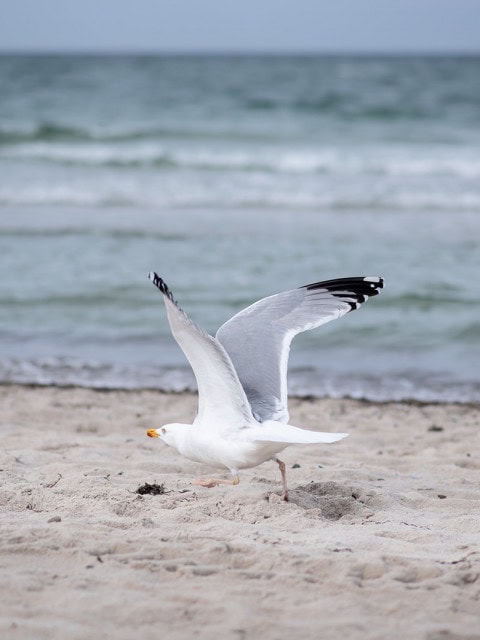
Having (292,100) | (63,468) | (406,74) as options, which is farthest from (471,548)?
(406,74)

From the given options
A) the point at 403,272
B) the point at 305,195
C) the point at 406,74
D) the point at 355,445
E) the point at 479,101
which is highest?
the point at 406,74

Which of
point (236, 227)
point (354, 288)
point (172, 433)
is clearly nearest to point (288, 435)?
point (172, 433)

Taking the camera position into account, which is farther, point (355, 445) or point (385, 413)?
point (385, 413)

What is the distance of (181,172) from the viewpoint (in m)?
18.0

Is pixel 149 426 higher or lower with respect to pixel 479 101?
lower

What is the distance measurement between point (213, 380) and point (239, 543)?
0.77 metres

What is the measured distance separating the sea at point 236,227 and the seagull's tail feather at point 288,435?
2868mm

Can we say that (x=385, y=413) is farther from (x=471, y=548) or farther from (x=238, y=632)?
(x=238, y=632)

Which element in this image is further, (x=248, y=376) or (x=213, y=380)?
(x=248, y=376)

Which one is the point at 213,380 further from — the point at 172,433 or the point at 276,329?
the point at 276,329

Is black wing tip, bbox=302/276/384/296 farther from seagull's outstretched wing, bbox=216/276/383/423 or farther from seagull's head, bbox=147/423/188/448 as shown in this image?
seagull's head, bbox=147/423/188/448

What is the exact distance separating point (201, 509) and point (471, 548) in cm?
109

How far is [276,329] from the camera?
4641 millimetres

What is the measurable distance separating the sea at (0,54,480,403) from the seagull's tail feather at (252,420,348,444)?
287 centimetres
